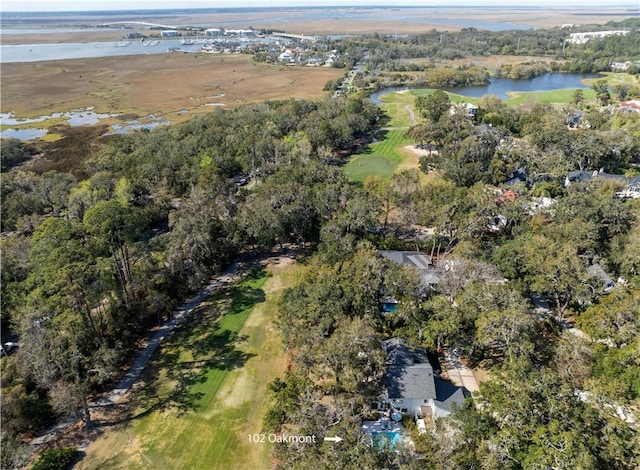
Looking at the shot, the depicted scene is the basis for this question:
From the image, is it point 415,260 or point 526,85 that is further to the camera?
point 526,85

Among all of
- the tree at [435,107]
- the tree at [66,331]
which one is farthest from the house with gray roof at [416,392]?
the tree at [435,107]

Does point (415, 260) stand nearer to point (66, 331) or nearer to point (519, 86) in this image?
point (66, 331)

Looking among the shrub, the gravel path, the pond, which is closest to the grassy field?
the shrub

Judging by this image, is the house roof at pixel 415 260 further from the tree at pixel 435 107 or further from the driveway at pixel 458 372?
the tree at pixel 435 107

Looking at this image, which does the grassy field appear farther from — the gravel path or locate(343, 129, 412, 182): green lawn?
locate(343, 129, 412, 182): green lawn

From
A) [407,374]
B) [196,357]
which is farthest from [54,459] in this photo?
[407,374]

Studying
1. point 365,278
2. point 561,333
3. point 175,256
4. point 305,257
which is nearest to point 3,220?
point 175,256

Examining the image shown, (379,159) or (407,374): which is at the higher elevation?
(379,159)

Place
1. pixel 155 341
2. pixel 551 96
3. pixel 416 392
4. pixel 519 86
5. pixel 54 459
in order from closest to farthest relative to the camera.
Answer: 1. pixel 54 459
2. pixel 416 392
3. pixel 155 341
4. pixel 551 96
5. pixel 519 86
